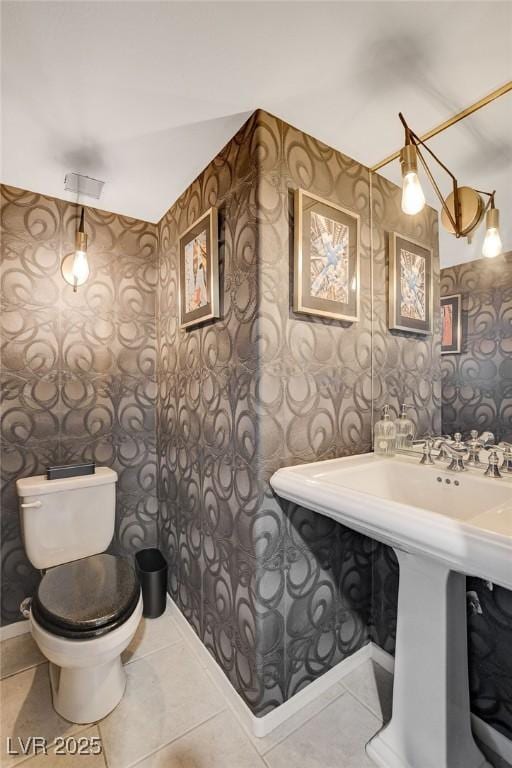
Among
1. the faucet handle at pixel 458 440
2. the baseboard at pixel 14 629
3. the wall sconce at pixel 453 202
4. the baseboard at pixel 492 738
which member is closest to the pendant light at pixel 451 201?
the wall sconce at pixel 453 202

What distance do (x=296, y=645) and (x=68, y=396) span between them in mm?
1582

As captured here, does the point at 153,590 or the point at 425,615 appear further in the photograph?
the point at 153,590

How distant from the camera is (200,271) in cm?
153

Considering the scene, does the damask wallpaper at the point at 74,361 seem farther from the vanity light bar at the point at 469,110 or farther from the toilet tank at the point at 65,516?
the vanity light bar at the point at 469,110

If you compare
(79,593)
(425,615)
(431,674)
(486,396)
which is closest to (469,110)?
(486,396)

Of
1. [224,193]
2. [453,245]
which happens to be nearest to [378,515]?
[453,245]

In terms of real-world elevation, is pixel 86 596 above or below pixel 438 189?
below

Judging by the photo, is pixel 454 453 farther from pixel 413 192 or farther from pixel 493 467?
pixel 413 192

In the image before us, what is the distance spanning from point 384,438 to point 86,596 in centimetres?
134

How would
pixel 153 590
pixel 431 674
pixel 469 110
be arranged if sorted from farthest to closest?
pixel 153 590 < pixel 469 110 < pixel 431 674

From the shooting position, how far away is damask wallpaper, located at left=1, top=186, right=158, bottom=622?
1.70 meters

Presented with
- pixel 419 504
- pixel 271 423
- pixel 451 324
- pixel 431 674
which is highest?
pixel 451 324

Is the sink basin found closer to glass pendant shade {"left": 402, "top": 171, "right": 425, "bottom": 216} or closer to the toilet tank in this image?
glass pendant shade {"left": 402, "top": 171, "right": 425, "bottom": 216}

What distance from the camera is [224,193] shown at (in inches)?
54.8
